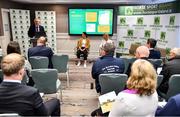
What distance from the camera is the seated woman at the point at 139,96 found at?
1.62 m

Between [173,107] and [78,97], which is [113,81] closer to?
[173,107]

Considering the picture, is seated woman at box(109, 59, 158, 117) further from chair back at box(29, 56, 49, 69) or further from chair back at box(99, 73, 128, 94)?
chair back at box(29, 56, 49, 69)

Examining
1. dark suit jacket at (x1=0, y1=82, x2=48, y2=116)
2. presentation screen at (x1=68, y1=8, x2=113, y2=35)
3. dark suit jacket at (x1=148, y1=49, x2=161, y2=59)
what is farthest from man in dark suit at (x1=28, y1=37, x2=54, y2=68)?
presentation screen at (x1=68, y1=8, x2=113, y2=35)

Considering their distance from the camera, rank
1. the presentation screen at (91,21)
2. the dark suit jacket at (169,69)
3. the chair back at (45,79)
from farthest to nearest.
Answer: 1. the presentation screen at (91,21)
2. the chair back at (45,79)
3. the dark suit jacket at (169,69)

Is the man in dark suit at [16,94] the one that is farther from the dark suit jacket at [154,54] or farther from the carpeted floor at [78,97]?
the dark suit jacket at [154,54]

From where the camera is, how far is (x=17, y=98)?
169 cm

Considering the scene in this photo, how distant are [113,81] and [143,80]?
1.17m

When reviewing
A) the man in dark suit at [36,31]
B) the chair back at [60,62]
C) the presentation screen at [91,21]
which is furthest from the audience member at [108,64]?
the presentation screen at [91,21]

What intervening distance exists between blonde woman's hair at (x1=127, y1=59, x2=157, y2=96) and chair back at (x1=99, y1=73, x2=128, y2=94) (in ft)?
3.53

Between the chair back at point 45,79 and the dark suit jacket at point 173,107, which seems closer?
the dark suit jacket at point 173,107

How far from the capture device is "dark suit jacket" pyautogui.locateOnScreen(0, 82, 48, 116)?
1691 millimetres

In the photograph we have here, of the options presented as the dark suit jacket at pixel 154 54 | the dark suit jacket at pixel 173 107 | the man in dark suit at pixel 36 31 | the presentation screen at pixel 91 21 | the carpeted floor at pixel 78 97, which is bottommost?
the carpeted floor at pixel 78 97

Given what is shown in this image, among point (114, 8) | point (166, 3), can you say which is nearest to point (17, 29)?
point (114, 8)

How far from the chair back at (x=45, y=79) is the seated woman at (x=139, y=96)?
172 centimetres
